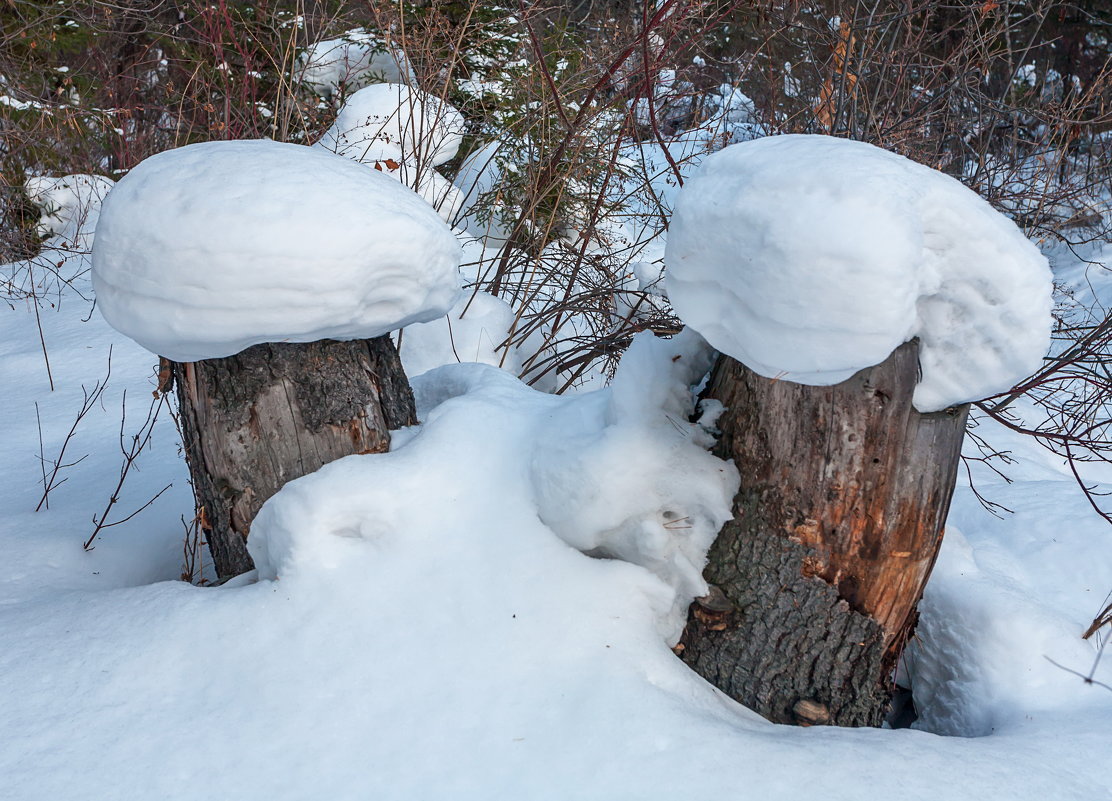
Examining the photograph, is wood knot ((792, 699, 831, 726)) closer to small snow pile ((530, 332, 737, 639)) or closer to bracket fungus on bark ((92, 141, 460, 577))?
small snow pile ((530, 332, 737, 639))

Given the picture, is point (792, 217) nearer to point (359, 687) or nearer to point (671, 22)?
point (359, 687)

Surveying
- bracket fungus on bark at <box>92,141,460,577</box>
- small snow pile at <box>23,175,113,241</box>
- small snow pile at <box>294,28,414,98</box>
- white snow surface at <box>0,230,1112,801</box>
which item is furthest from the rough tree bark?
small snow pile at <box>23,175,113,241</box>

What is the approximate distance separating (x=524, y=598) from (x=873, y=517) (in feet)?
2.42

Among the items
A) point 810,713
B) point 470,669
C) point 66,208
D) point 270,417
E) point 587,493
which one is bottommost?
point 810,713

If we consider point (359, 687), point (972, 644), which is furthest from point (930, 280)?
point (359, 687)

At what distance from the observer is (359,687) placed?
1.58m

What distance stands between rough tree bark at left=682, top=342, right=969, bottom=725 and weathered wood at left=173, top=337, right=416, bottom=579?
0.83 meters

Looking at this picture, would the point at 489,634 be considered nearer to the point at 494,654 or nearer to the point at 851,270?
the point at 494,654

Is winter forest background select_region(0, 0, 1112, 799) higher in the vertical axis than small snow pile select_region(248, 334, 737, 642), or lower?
lower

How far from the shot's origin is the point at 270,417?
1.87 metres

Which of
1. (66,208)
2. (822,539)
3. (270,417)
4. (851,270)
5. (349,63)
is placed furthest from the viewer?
(349,63)

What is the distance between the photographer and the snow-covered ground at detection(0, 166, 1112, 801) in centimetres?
145

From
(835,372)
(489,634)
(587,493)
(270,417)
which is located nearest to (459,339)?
(270,417)

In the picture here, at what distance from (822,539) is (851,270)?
0.61m
